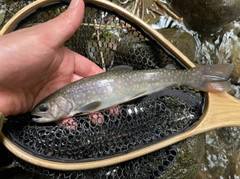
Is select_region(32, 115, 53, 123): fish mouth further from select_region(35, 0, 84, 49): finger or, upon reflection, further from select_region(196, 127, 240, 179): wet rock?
select_region(196, 127, 240, 179): wet rock

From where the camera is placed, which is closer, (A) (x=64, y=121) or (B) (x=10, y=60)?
(B) (x=10, y=60)

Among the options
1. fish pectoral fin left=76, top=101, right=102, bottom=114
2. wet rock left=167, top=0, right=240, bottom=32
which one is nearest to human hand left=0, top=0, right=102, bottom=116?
fish pectoral fin left=76, top=101, right=102, bottom=114

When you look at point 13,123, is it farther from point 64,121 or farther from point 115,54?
point 115,54

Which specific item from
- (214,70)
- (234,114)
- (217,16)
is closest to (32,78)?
(214,70)

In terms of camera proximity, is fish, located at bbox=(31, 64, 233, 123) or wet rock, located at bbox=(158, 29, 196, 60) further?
wet rock, located at bbox=(158, 29, 196, 60)

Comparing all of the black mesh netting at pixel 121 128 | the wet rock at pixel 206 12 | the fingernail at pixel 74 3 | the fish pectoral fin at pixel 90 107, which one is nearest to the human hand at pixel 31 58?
the fingernail at pixel 74 3

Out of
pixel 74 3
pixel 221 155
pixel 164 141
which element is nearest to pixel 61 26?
pixel 74 3
